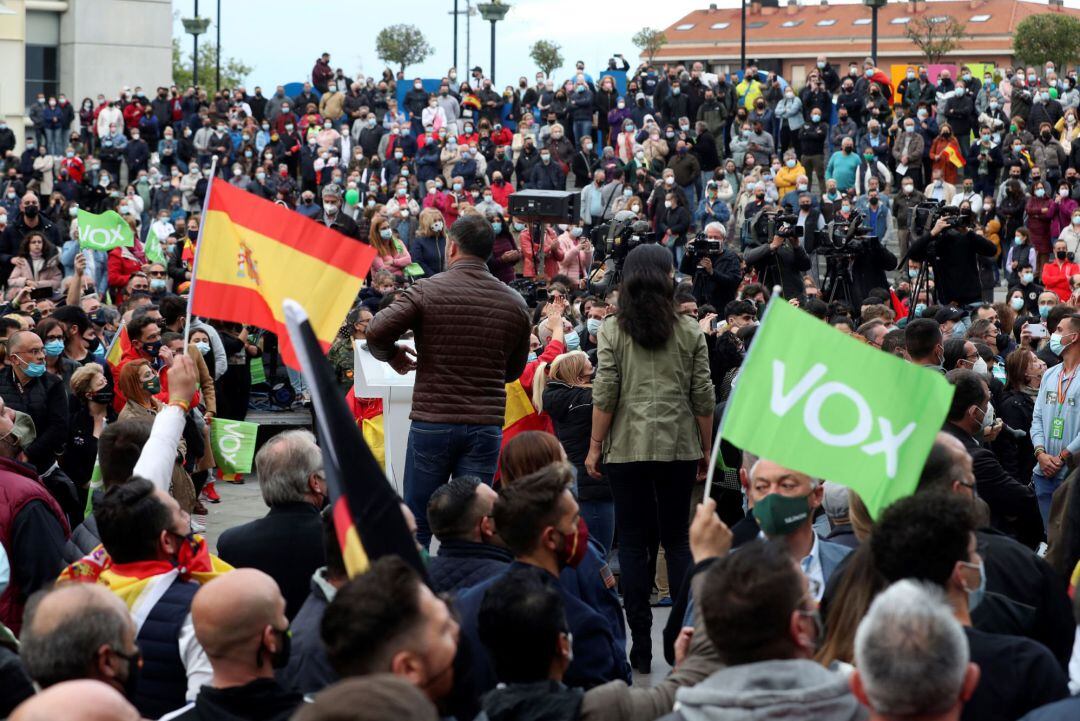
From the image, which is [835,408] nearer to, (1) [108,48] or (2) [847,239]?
(2) [847,239]

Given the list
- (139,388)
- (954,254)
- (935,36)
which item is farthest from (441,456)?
(935,36)

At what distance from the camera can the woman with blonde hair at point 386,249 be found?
57.3 feet

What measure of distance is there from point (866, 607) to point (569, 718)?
0.83m

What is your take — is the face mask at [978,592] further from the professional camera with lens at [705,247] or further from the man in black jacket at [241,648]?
the professional camera with lens at [705,247]

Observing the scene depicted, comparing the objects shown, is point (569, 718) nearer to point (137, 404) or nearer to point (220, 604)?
point (220, 604)

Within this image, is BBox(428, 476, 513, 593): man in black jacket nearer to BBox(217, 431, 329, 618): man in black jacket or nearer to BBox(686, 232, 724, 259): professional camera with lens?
BBox(217, 431, 329, 618): man in black jacket

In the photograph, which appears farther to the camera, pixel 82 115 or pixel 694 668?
pixel 82 115

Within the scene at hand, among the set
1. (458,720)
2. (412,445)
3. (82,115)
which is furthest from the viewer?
(82,115)

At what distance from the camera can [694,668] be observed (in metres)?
3.64

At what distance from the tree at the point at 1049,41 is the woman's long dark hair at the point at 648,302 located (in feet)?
193

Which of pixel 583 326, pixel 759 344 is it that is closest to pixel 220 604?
pixel 759 344

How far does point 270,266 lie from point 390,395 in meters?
4.61

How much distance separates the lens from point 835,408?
12.9 feet

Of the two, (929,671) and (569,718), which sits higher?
(929,671)
